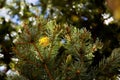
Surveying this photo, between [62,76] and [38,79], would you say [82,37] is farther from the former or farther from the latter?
[38,79]

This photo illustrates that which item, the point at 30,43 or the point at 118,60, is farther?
the point at 118,60

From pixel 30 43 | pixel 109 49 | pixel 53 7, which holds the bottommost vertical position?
pixel 109 49

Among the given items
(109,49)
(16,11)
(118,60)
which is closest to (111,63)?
(118,60)

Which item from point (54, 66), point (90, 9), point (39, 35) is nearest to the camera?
point (39, 35)

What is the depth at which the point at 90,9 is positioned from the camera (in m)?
4.71

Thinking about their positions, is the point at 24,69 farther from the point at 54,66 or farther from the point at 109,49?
the point at 109,49

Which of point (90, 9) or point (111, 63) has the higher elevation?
point (90, 9)

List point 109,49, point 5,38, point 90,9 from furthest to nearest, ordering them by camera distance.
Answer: point 5,38 → point 90,9 → point 109,49

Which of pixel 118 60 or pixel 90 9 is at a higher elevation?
pixel 90 9

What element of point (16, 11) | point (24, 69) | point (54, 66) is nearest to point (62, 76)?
point (54, 66)

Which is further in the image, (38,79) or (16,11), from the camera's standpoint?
(16,11)

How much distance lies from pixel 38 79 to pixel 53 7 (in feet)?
11.0

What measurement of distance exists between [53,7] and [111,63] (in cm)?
334

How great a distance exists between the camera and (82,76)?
6.72ft
